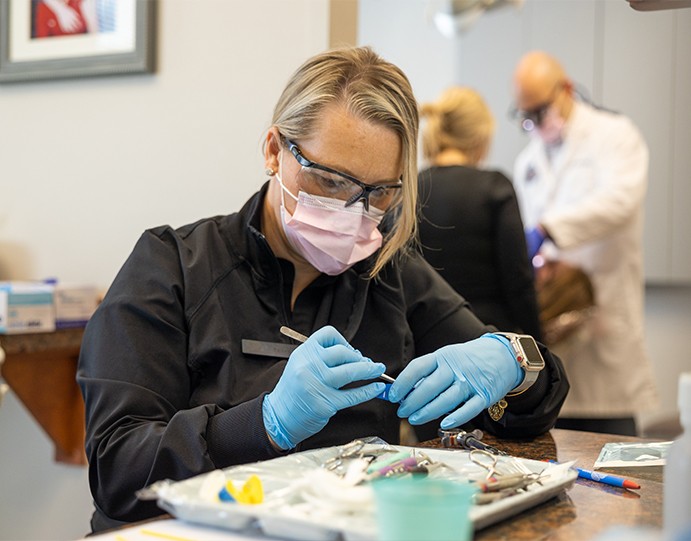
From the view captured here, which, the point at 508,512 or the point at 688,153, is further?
the point at 688,153

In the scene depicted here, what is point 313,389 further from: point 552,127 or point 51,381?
point 552,127

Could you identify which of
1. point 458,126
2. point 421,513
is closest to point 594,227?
point 458,126

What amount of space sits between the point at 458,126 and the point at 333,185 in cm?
127

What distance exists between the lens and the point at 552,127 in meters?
3.09

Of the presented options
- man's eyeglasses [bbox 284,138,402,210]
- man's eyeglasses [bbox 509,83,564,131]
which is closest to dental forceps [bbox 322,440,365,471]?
man's eyeglasses [bbox 284,138,402,210]

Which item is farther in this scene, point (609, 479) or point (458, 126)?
point (458, 126)

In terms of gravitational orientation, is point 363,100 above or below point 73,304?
above

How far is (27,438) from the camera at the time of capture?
216cm

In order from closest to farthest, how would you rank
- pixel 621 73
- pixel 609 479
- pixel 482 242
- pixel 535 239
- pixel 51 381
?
pixel 609 479, pixel 51 381, pixel 482 242, pixel 535 239, pixel 621 73

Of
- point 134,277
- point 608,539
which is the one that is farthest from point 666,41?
point 608,539

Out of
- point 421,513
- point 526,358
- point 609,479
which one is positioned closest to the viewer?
point 421,513

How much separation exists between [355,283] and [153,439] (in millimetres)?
471

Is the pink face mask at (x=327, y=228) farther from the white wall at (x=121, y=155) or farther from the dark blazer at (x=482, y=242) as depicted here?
the dark blazer at (x=482, y=242)

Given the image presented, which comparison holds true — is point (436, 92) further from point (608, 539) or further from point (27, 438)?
point (608, 539)
